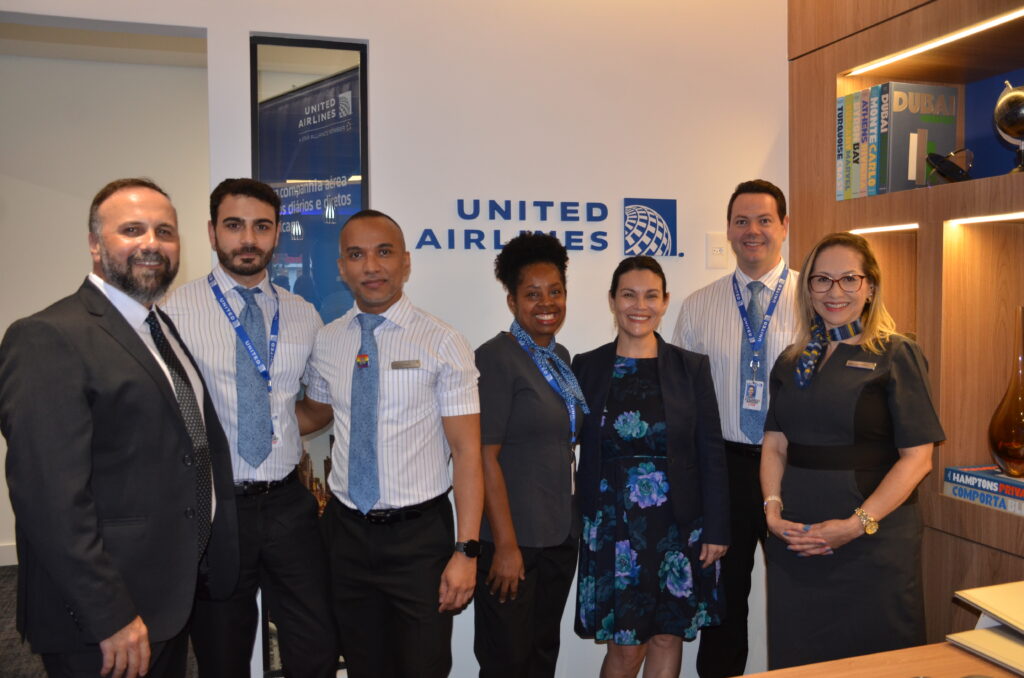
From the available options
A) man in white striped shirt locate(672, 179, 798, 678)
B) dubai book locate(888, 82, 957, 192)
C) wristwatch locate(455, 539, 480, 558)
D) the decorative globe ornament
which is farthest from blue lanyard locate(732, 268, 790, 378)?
wristwatch locate(455, 539, 480, 558)

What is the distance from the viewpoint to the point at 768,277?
2.97 metres

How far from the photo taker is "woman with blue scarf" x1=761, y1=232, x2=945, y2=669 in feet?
7.47

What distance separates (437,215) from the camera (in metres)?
3.19

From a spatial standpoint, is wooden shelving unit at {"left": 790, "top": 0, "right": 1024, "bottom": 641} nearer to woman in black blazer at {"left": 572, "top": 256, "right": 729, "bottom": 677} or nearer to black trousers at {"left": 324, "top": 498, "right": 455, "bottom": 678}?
woman in black blazer at {"left": 572, "top": 256, "right": 729, "bottom": 677}

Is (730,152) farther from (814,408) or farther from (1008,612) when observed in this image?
(1008,612)

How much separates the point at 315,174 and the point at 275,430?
1197mm

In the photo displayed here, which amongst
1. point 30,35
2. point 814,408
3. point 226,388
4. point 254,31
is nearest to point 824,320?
point 814,408

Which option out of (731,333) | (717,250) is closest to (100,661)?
(731,333)

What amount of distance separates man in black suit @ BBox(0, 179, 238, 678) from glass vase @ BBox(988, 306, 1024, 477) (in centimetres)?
258

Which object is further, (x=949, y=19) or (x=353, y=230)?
(x=949, y=19)

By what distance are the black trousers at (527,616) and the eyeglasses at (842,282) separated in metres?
1.15

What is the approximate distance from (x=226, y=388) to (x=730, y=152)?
2483 millimetres

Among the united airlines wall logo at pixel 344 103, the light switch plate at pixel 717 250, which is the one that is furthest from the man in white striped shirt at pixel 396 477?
the light switch plate at pixel 717 250

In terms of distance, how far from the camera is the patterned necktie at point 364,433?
7.64 feet
